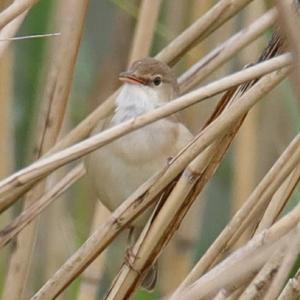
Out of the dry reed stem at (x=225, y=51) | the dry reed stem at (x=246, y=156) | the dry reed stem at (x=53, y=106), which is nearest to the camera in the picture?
the dry reed stem at (x=225, y=51)

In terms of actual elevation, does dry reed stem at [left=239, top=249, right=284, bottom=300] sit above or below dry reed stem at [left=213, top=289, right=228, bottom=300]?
below

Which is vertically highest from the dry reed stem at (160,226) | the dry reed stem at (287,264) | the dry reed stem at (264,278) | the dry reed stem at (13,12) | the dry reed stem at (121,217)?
the dry reed stem at (13,12)

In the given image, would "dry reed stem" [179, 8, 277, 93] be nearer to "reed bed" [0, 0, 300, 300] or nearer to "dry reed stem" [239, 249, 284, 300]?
"reed bed" [0, 0, 300, 300]

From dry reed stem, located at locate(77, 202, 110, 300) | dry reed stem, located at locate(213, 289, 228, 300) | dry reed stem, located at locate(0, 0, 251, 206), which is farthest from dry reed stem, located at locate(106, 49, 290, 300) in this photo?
dry reed stem, located at locate(77, 202, 110, 300)

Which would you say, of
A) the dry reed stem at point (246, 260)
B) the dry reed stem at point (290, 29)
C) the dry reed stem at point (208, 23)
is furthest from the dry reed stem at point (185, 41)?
the dry reed stem at point (290, 29)

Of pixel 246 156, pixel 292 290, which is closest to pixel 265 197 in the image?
pixel 292 290

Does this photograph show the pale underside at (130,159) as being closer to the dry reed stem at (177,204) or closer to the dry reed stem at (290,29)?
the dry reed stem at (177,204)

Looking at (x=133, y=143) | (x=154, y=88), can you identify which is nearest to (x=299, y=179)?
(x=133, y=143)
